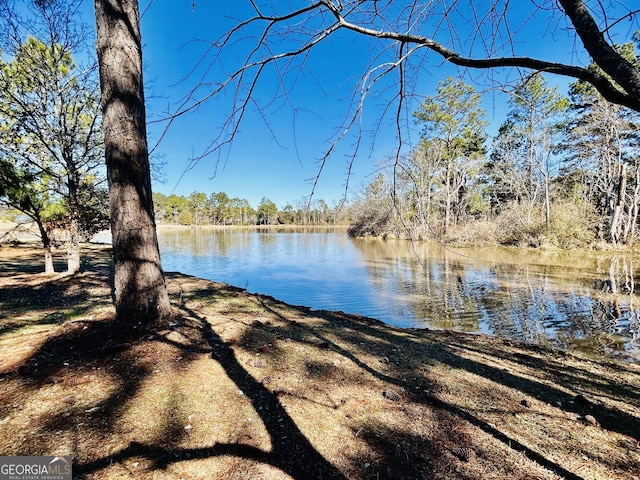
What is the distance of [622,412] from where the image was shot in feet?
7.89

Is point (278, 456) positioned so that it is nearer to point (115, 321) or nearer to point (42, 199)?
point (115, 321)

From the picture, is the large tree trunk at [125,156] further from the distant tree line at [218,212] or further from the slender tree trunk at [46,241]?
the distant tree line at [218,212]

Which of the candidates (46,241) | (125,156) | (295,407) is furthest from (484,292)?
(46,241)

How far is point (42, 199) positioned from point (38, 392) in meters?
6.78

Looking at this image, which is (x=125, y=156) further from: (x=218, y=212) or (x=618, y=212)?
(x=218, y=212)

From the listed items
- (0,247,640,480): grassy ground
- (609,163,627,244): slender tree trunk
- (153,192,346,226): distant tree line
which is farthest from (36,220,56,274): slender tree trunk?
(153,192,346,226): distant tree line

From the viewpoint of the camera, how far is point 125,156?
111 inches

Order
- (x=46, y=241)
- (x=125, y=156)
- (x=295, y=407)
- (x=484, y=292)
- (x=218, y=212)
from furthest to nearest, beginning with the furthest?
(x=218, y=212)
(x=484, y=292)
(x=46, y=241)
(x=125, y=156)
(x=295, y=407)

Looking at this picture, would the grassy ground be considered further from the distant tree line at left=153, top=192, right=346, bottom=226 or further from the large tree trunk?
the distant tree line at left=153, top=192, right=346, bottom=226

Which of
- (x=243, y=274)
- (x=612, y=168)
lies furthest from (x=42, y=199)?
(x=612, y=168)

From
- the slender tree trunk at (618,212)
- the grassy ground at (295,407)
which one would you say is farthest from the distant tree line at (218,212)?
the grassy ground at (295,407)

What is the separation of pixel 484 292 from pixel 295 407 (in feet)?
27.7

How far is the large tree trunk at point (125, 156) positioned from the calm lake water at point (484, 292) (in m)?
2.63

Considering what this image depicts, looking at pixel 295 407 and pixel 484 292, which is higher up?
pixel 295 407
